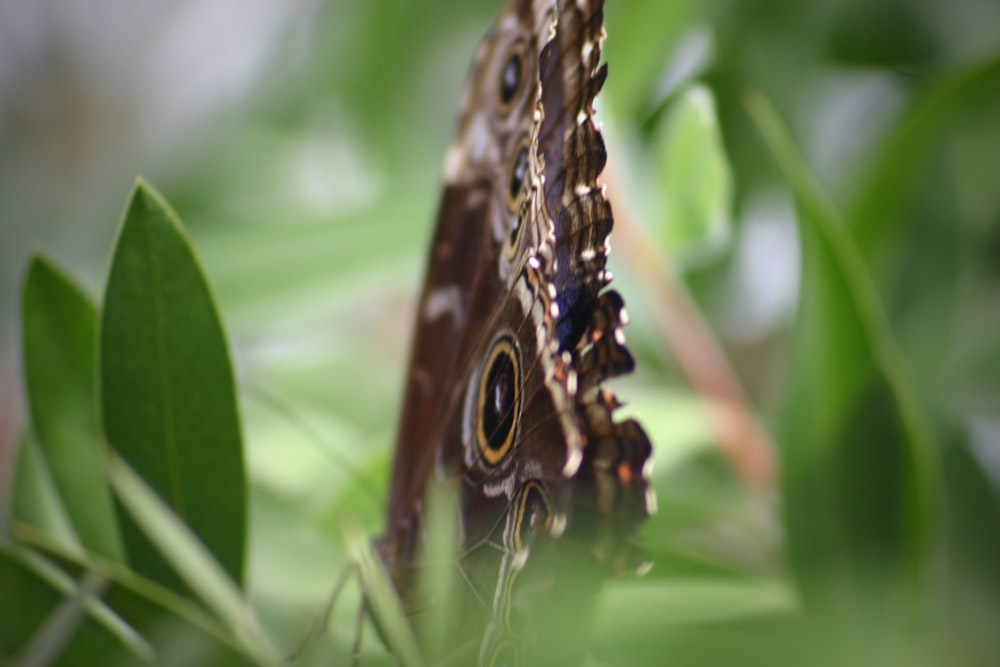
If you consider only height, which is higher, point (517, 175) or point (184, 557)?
point (517, 175)

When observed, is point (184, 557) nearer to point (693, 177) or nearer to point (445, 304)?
point (445, 304)

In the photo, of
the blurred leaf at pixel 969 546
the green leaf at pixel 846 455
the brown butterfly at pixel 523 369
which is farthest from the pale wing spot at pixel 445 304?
the blurred leaf at pixel 969 546

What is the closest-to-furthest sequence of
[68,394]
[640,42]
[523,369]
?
[523,369]
[68,394]
[640,42]

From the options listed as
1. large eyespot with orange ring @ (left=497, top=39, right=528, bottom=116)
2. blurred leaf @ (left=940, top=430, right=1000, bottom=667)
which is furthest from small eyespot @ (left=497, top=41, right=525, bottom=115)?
blurred leaf @ (left=940, top=430, right=1000, bottom=667)

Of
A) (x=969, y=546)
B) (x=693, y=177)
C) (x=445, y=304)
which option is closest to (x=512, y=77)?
(x=445, y=304)

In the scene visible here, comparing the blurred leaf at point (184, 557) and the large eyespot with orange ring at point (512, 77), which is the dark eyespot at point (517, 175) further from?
the blurred leaf at point (184, 557)

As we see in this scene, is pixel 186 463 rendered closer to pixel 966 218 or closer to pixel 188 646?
pixel 188 646

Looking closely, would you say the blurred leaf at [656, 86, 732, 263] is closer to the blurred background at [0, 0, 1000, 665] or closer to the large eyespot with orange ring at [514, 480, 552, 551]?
the blurred background at [0, 0, 1000, 665]
